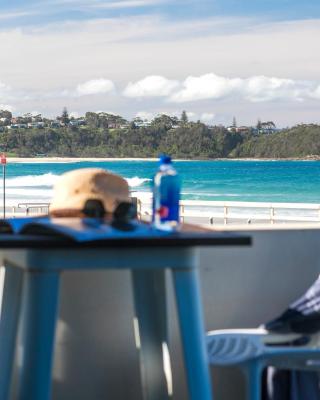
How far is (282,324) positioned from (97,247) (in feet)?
2.87

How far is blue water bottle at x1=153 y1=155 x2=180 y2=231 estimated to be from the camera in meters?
2.71

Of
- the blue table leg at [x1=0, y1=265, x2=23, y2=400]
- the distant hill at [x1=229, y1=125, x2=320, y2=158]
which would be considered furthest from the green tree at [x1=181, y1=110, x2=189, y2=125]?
the blue table leg at [x1=0, y1=265, x2=23, y2=400]

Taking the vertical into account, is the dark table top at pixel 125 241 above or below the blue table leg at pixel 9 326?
above

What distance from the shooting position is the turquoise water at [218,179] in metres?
50.7

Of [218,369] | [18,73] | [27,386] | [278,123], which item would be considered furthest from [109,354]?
[18,73]

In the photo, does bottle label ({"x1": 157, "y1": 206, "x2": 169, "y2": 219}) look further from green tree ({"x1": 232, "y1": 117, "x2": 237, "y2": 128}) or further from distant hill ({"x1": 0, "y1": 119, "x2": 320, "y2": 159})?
green tree ({"x1": 232, "y1": 117, "x2": 237, "y2": 128})

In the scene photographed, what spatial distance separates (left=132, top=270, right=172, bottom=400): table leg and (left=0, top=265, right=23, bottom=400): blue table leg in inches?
13.1

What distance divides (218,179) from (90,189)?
197 ft

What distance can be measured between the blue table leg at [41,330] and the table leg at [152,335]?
610 millimetres

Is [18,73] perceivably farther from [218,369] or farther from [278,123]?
[218,369]

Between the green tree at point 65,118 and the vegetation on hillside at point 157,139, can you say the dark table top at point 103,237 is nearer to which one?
the vegetation on hillside at point 157,139

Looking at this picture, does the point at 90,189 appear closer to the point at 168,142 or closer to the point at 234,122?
the point at 168,142

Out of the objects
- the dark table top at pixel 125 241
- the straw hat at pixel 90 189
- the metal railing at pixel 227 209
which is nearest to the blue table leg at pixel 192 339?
the dark table top at pixel 125 241

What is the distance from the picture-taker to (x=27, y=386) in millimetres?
2508
